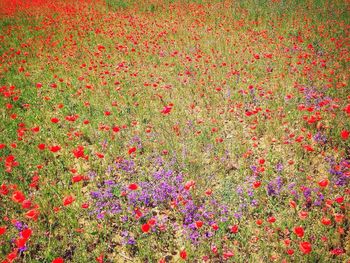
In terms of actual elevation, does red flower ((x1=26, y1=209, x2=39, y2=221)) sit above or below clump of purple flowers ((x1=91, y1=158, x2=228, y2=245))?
above

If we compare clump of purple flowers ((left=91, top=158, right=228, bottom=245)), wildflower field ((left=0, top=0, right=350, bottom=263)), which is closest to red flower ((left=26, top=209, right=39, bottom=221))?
Result: wildflower field ((left=0, top=0, right=350, bottom=263))

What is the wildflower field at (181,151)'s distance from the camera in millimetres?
2957

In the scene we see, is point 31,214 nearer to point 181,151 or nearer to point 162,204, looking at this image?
point 162,204

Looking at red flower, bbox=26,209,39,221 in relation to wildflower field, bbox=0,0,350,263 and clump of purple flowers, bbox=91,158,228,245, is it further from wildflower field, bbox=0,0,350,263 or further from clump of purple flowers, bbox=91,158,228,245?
clump of purple flowers, bbox=91,158,228,245

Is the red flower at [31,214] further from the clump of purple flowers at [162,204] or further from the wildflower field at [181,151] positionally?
the clump of purple flowers at [162,204]

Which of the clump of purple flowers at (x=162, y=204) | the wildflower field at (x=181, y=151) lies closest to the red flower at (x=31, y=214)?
the wildflower field at (x=181, y=151)

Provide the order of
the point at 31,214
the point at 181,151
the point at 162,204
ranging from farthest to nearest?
the point at 181,151, the point at 162,204, the point at 31,214

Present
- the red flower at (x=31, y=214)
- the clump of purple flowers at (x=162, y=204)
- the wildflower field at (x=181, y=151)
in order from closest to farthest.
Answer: the red flower at (x=31, y=214) → the wildflower field at (x=181, y=151) → the clump of purple flowers at (x=162, y=204)

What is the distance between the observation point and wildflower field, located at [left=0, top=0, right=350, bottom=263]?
9.70ft

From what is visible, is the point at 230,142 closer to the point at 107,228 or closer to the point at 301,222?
the point at 301,222

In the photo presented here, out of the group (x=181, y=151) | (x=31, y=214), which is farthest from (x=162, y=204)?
(x=31, y=214)

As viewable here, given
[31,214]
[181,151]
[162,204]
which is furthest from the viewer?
[181,151]

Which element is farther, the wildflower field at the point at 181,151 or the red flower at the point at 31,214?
the wildflower field at the point at 181,151

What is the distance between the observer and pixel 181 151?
4.26 meters
